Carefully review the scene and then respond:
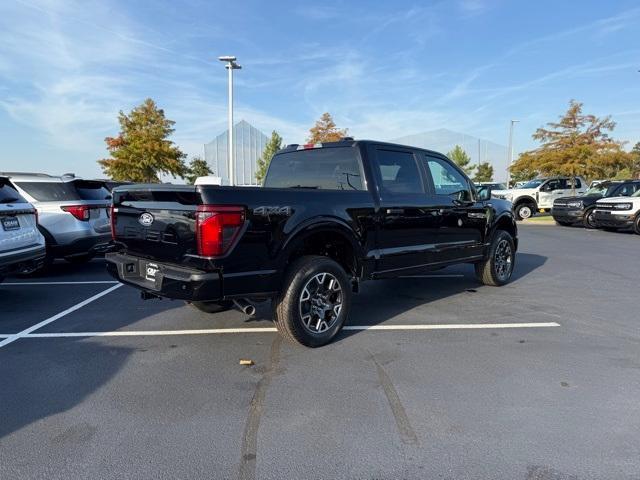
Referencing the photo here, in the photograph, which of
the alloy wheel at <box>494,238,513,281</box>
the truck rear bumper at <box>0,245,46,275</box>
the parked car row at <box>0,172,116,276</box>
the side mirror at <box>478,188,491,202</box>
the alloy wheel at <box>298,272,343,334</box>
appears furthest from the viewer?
the parked car row at <box>0,172,116,276</box>

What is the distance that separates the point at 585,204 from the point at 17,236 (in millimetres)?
17861

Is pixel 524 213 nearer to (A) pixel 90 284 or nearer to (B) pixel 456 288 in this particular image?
(B) pixel 456 288

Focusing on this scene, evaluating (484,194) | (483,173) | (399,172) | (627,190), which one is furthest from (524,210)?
(483,173)

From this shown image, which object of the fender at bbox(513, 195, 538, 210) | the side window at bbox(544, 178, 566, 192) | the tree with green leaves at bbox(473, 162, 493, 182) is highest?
the tree with green leaves at bbox(473, 162, 493, 182)

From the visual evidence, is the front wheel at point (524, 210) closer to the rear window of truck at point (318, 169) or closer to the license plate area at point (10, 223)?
the rear window of truck at point (318, 169)

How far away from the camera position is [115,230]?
171 inches

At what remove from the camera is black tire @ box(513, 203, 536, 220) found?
71.4ft

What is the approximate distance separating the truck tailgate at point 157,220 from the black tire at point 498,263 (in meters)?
4.63

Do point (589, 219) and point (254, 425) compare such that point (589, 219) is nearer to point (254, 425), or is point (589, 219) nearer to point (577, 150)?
point (577, 150)

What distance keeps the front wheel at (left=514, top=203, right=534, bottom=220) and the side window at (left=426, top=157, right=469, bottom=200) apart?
1775 centimetres

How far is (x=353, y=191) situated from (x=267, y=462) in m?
2.72

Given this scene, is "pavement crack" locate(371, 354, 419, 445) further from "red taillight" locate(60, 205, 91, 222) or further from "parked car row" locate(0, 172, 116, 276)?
"red taillight" locate(60, 205, 91, 222)

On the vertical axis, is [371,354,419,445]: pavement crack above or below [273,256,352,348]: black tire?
below

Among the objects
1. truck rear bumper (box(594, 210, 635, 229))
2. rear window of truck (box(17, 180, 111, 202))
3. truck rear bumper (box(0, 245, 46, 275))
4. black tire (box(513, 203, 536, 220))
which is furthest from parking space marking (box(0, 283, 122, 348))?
black tire (box(513, 203, 536, 220))
